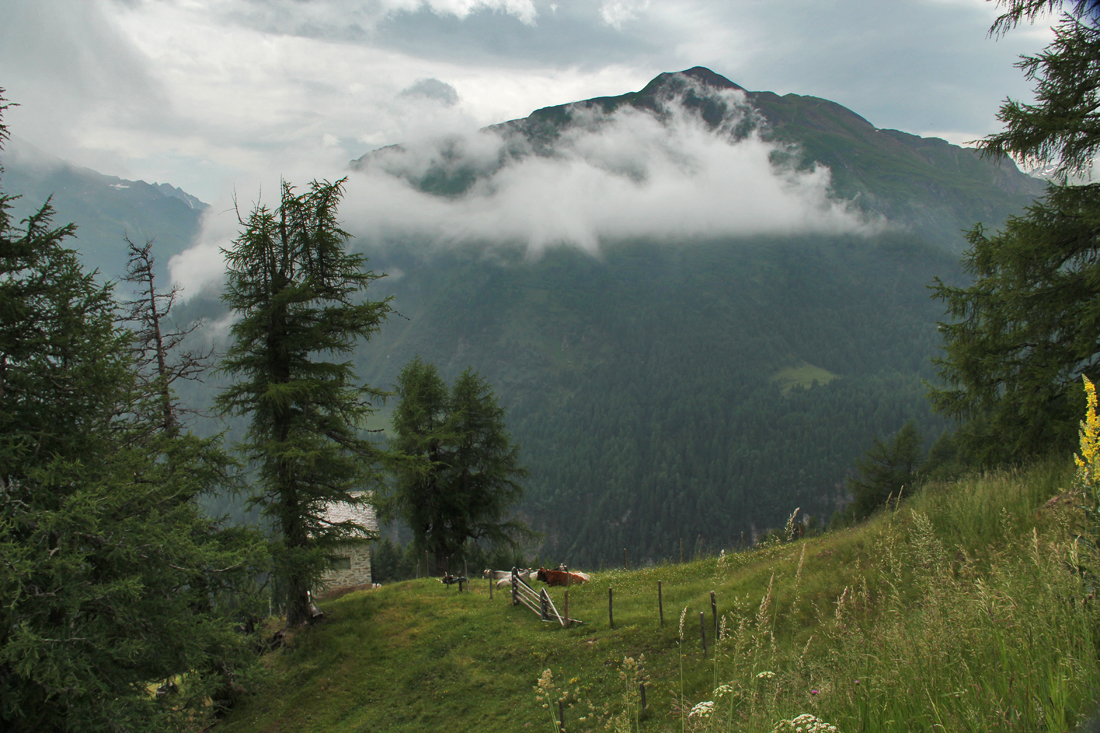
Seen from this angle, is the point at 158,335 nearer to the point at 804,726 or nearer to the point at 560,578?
the point at 560,578

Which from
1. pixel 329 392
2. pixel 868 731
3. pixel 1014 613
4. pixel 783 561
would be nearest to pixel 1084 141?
pixel 783 561

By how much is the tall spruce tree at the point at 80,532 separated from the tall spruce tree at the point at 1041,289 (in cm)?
1811

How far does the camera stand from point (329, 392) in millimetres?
17891

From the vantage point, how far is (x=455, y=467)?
31.6m

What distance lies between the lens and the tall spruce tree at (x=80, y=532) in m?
8.24

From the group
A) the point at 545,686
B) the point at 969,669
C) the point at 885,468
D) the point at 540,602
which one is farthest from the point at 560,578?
the point at 885,468

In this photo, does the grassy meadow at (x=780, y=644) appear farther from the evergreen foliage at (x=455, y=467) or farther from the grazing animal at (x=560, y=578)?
the evergreen foliage at (x=455, y=467)

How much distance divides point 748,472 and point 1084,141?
664 ft

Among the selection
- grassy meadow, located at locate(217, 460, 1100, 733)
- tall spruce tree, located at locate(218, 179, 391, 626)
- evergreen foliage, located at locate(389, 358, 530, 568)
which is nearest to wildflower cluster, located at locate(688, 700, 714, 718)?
grassy meadow, located at locate(217, 460, 1100, 733)

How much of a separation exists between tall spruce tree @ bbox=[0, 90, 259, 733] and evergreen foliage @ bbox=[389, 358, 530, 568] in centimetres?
1821

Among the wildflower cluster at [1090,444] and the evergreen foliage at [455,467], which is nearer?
the wildflower cluster at [1090,444]

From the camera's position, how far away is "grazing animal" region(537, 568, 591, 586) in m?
21.9

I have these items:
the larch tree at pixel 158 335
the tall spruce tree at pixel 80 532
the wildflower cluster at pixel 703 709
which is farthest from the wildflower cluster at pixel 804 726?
the larch tree at pixel 158 335

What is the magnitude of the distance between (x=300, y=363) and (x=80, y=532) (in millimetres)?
9998
